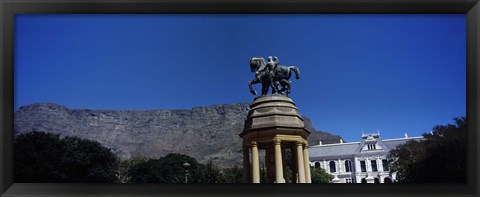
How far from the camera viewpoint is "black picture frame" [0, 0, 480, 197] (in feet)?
24.8

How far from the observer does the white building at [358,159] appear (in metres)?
52.9

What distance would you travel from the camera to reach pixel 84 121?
6169 centimetres

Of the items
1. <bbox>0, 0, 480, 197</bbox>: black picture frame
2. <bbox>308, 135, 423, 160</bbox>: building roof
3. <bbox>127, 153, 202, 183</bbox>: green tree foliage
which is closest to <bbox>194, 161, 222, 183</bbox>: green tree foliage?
<bbox>127, 153, 202, 183</bbox>: green tree foliage

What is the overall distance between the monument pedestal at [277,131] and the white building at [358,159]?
125 ft

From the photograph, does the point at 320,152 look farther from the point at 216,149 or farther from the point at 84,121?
the point at 84,121

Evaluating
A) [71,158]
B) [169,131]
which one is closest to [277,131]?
[71,158]

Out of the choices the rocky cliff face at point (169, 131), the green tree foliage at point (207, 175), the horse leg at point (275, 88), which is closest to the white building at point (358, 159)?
the rocky cliff face at point (169, 131)

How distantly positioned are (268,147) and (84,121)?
51.4 m

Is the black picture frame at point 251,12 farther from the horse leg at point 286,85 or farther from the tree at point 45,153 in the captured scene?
the tree at point 45,153

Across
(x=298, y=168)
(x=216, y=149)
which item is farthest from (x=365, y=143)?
(x=298, y=168)

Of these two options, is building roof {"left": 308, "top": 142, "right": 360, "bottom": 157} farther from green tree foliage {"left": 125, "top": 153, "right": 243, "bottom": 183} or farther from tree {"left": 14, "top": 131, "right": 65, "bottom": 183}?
tree {"left": 14, "top": 131, "right": 65, "bottom": 183}

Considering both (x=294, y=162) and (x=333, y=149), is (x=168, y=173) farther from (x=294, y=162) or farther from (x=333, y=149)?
(x=333, y=149)

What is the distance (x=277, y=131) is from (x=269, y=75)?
1.61 meters

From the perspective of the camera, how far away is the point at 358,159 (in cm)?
5528
